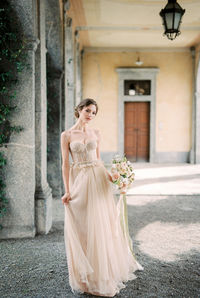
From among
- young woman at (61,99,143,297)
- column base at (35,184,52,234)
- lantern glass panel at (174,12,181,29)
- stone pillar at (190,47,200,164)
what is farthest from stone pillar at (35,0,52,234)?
stone pillar at (190,47,200,164)

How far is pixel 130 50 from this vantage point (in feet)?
42.4

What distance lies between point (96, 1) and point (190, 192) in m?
5.11

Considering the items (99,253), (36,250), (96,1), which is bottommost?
(36,250)

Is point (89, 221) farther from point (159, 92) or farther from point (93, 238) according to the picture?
point (159, 92)

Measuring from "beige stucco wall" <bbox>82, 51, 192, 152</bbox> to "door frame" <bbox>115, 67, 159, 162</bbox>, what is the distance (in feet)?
0.55

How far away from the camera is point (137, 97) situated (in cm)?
1308

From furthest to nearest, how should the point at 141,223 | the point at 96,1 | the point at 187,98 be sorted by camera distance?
the point at 187,98
the point at 96,1
the point at 141,223

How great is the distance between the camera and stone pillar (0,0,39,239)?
4188 millimetres

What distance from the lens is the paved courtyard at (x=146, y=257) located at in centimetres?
288

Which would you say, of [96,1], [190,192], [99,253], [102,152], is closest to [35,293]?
[99,253]

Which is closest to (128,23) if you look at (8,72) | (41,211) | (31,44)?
(31,44)

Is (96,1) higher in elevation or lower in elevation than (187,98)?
higher

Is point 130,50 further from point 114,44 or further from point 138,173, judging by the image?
point 138,173

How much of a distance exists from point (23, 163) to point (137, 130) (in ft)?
31.3
